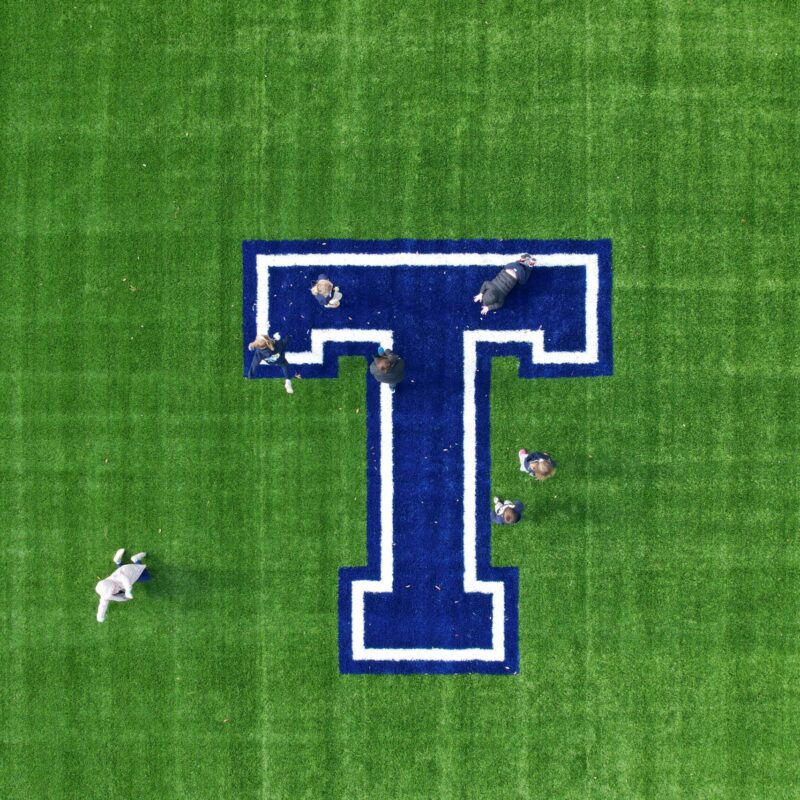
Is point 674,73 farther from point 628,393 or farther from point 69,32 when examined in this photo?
point 69,32

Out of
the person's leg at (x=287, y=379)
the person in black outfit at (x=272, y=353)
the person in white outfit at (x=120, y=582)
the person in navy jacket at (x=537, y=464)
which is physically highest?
the person in black outfit at (x=272, y=353)

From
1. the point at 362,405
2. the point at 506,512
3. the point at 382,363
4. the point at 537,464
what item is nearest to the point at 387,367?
the point at 382,363

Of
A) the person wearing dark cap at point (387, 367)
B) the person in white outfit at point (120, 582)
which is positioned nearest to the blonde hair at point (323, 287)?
the person wearing dark cap at point (387, 367)

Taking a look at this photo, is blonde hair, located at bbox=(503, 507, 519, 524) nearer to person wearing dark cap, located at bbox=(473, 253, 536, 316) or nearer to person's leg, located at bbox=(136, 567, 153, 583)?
person wearing dark cap, located at bbox=(473, 253, 536, 316)

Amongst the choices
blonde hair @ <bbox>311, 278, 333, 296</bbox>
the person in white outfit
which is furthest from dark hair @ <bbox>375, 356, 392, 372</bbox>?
the person in white outfit

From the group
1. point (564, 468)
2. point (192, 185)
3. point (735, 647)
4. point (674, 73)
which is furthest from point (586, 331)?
point (192, 185)

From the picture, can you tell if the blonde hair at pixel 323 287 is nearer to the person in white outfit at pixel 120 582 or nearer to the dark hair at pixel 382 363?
the dark hair at pixel 382 363

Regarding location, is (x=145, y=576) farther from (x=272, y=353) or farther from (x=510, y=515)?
(x=510, y=515)
